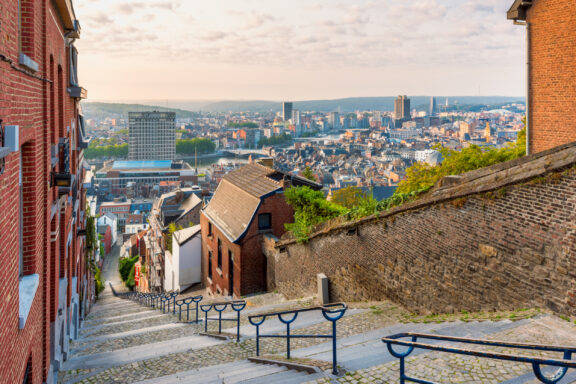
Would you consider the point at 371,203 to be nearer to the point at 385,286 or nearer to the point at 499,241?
the point at 385,286

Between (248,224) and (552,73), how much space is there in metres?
11.8

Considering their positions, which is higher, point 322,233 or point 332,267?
point 322,233

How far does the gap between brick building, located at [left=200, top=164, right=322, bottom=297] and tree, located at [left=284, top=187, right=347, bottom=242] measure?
228cm

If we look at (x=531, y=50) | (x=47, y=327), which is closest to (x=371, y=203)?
(x=531, y=50)

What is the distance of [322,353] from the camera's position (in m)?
7.05

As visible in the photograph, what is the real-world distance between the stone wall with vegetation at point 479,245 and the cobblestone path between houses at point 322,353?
0.41m

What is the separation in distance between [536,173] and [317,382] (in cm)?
477

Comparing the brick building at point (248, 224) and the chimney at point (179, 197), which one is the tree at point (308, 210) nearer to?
the brick building at point (248, 224)

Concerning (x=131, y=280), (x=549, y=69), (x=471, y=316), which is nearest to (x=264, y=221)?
(x=549, y=69)

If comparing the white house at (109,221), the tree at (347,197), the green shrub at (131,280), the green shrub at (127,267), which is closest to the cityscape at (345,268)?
the tree at (347,197)

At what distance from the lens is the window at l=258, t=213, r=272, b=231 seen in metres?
19.1

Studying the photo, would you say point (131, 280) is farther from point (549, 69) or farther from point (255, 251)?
point (549, 69)

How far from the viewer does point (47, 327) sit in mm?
7867

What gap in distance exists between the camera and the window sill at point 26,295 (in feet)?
15.7
